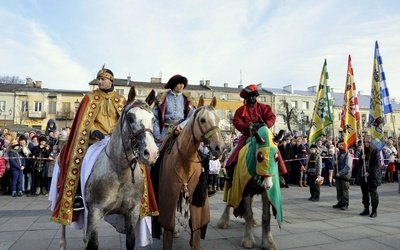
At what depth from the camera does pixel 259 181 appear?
4.88m

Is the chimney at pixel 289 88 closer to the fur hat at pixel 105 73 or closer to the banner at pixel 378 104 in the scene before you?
the banner at pixel 378 104

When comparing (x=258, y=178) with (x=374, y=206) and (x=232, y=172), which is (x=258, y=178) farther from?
(x=374, y=206)

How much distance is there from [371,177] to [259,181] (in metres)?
4.70

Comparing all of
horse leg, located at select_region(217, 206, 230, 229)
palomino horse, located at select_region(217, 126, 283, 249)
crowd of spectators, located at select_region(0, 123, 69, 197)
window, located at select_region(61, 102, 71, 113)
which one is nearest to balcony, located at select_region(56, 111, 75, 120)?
window, located at select_region(61, 102, 71, 113)

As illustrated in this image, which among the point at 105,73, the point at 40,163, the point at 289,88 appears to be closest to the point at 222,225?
the point at 105,73

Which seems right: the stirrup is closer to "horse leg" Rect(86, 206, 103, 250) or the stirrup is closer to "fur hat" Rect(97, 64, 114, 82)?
"horse leg" Rect(86, 206, 103, 250)

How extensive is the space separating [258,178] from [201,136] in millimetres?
1620

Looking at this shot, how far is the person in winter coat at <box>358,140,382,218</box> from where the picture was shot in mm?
7770

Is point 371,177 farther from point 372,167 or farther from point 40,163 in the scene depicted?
point 40,163

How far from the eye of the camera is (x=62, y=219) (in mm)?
4031

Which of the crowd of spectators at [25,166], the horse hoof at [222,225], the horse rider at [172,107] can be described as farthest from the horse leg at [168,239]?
the crowd of spectators at [25,166]

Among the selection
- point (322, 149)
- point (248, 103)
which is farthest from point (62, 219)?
point (322, 149)

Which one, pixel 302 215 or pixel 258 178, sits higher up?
pixel 258 178

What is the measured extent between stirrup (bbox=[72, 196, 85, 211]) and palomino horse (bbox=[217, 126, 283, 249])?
266cm
